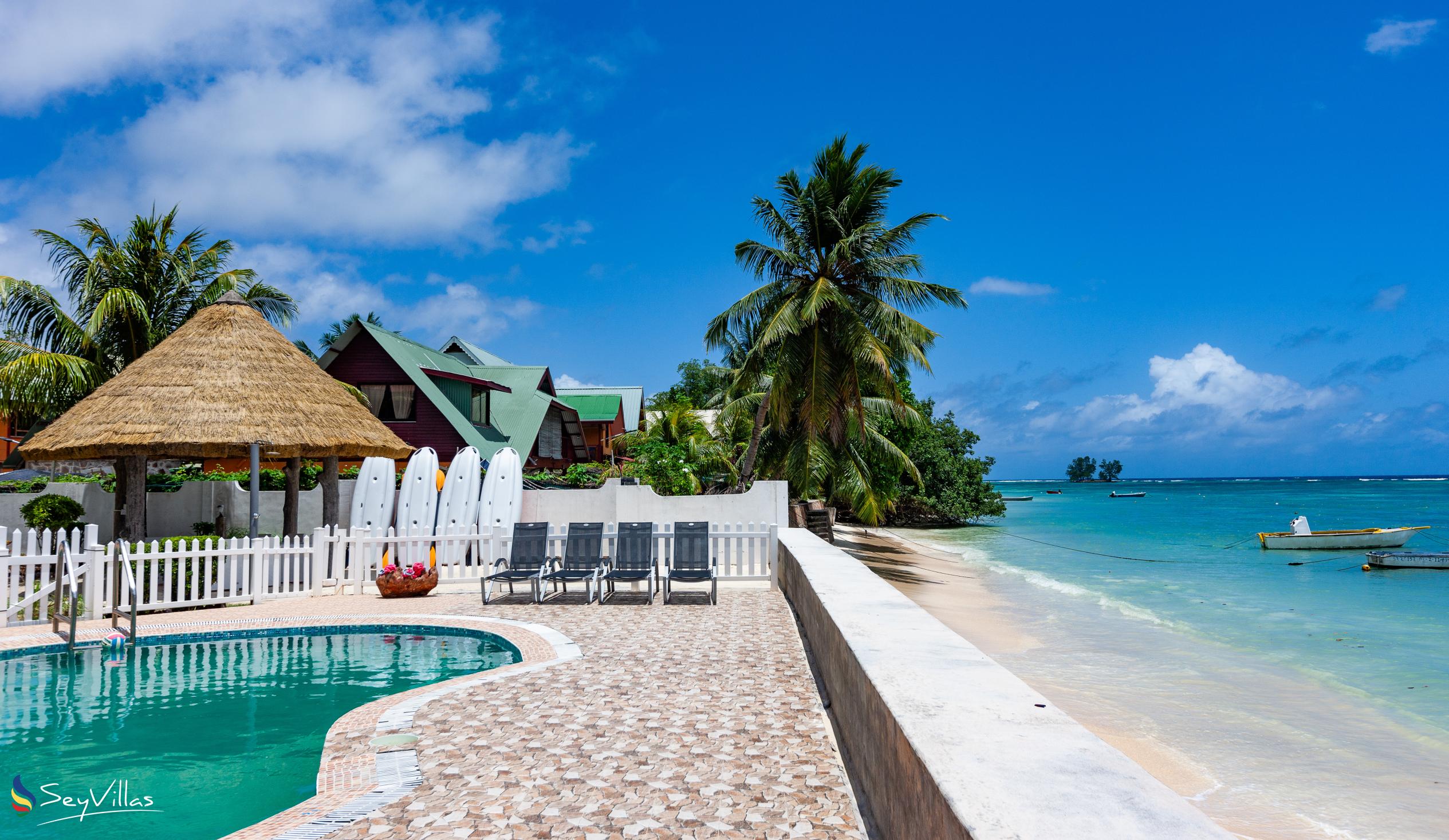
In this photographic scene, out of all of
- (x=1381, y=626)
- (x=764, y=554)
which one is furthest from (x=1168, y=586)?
(x=764, y=554)

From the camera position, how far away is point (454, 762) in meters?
4.69

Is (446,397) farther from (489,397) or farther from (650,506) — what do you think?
(650,506)

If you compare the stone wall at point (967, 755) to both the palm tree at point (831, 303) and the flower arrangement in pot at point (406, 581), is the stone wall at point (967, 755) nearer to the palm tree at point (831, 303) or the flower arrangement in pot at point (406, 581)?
the flower arrangement in pot at point (406, 581)

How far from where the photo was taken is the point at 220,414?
13375 mm

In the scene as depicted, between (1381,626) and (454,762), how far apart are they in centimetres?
2153

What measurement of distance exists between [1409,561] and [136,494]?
3693 centimetres

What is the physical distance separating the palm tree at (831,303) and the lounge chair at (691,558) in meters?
7.24

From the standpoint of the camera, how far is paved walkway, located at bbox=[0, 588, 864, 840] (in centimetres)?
383

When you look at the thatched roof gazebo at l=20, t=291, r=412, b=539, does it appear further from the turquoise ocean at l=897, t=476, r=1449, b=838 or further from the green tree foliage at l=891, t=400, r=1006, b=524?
the green tree foliage at l=891, t=400, r=1006, b=524

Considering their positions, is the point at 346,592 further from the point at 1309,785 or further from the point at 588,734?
the point at 1309,785

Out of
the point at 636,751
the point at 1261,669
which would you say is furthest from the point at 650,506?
the point at 1261,669

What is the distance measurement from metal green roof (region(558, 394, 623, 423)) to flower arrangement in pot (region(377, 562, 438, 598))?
26953 mm

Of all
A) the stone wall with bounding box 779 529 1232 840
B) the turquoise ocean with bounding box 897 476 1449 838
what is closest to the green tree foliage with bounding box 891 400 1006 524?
the turquoise ocean with bounding box 897 476 1449 838

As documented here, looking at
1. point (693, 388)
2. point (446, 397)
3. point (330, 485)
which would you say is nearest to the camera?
point (330, 485)
